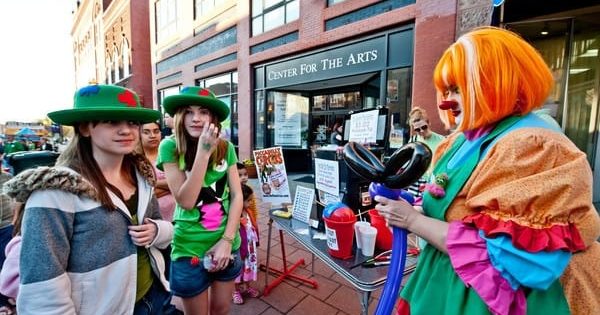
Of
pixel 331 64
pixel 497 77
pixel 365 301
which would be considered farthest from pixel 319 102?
pixel 497 77

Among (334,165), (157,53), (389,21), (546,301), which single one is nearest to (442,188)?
(546,301)

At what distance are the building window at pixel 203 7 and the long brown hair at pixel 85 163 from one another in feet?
33.0

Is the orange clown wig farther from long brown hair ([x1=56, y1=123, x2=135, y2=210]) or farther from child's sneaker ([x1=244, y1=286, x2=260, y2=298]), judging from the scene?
child's sneaker ([x1=244, y1=286, x2=260, y2=298])

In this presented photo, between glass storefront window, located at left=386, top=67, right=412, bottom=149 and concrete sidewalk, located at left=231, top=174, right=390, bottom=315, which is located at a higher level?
glass storefront window, located at left=386, top=67, right=412, bottom=149

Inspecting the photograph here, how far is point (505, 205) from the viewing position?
0.76m

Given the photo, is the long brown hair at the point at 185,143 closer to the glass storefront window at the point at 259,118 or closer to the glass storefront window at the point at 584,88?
the glass storefront window at the point at 584,88

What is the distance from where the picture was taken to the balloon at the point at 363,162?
1032 millimetres

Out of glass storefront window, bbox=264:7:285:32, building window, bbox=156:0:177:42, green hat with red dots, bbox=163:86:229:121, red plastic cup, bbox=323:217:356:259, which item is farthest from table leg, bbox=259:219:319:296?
building window, bbox=156:0:177:42

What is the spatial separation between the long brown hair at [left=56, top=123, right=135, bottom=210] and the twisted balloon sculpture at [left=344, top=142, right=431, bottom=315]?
3.26ft

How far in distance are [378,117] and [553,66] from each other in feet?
15.5

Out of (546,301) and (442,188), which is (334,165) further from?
(546,301)

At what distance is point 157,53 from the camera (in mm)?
13109

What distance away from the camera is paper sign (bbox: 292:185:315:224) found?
2180mm

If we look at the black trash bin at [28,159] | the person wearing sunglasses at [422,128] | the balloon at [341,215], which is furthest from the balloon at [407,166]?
the person wearing sunglasses at [422,128]
